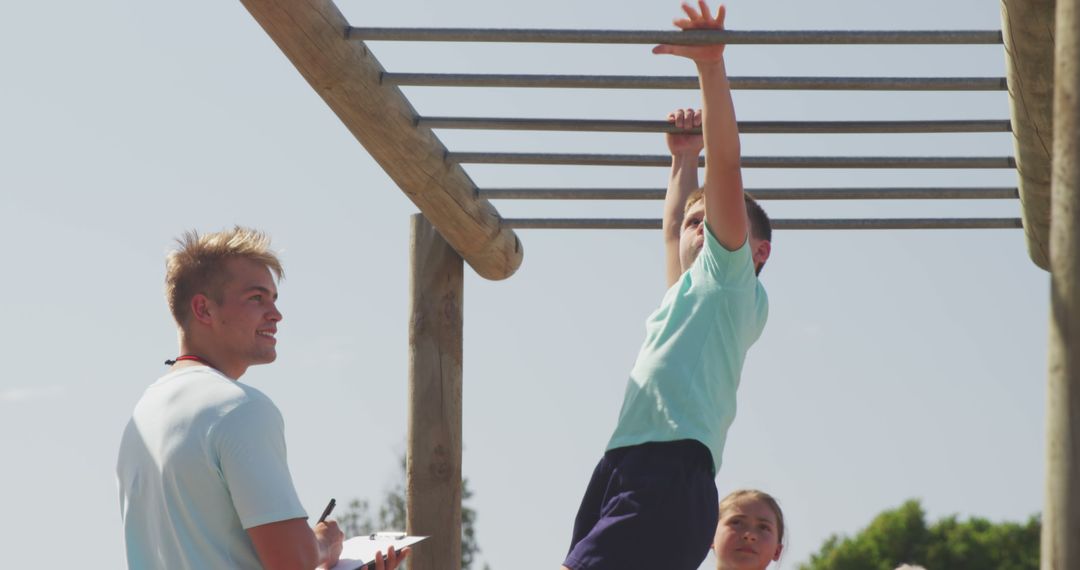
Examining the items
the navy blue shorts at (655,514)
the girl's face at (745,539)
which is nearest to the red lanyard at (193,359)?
the navy blue shorts at (655,514)

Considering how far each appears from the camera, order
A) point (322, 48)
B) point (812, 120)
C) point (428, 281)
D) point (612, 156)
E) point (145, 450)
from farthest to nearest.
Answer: point (428, 281), point (612, 156), point (812, 120), point (322, 48), point (145, 450)

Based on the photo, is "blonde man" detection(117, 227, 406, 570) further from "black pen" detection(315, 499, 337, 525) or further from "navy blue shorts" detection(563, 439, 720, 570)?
"navy blue shorts" detection(563, 439, 720, 570)

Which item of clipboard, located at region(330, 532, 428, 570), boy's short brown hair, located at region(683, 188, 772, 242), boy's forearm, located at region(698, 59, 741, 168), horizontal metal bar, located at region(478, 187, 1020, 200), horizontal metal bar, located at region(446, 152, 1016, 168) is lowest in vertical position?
clipboard, located at region(330, 532, 428, 570)

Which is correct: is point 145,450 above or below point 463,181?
below

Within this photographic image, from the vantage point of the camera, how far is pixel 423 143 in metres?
5.29

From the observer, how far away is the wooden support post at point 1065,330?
7.36ft

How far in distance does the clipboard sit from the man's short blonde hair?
678 mm

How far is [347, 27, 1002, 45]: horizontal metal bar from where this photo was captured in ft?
14.1

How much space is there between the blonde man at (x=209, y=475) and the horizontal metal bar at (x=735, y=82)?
1.48 metres

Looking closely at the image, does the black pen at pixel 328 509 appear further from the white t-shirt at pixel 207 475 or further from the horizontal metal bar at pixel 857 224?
the horizontal metal bar at pixel 857 224

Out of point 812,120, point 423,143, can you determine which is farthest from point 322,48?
point 812,120

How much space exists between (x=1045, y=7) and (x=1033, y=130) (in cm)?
81

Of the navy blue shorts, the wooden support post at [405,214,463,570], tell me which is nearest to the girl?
the wooden support post at [405,214,463,570]

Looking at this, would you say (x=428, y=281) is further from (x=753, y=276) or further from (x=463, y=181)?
(x=753, y=276)
